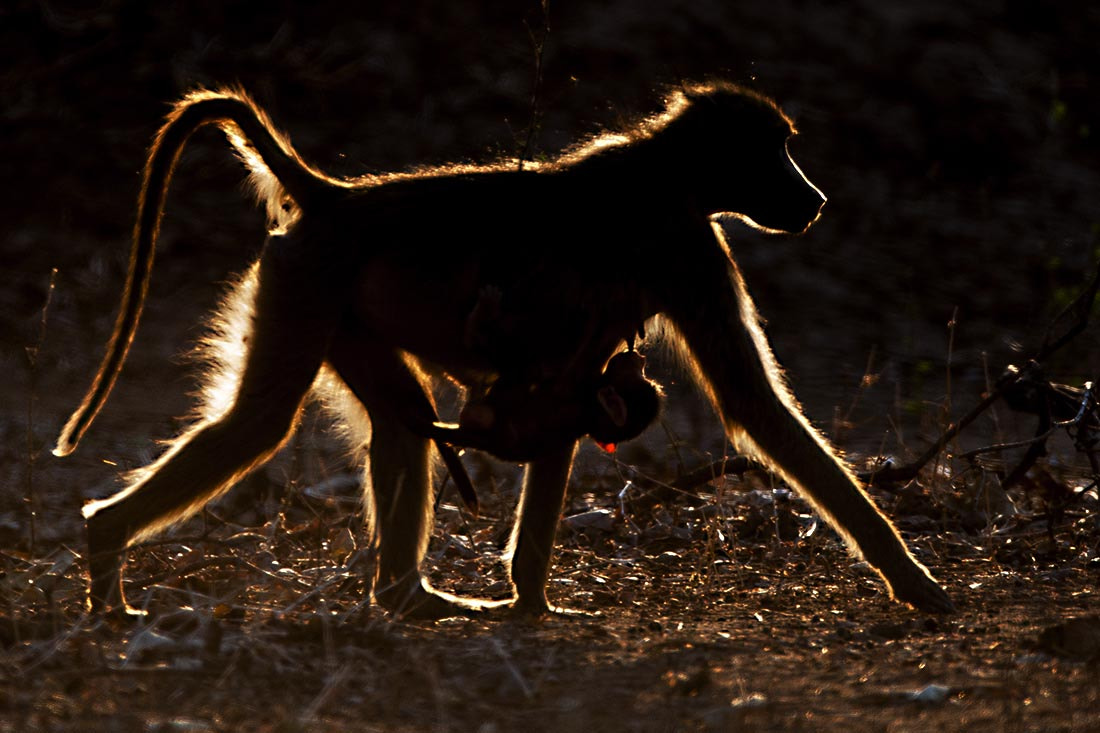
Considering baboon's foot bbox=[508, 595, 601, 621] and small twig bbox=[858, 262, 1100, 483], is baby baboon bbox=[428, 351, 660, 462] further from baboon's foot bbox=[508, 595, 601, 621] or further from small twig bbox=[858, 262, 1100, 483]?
small twig bbox=[858, 262, 1100, 483]

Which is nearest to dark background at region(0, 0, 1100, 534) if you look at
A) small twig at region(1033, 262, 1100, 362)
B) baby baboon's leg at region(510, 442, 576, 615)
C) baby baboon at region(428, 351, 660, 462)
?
small twig at region(1033, 262, 1100, 362)

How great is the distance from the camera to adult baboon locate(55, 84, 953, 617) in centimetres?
363

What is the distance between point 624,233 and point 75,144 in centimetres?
685

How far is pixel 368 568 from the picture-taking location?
149 inches

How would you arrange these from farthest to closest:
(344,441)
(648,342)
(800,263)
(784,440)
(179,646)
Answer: (800,263)
(344,441)
(648,342)
(784,440)
(179,646)

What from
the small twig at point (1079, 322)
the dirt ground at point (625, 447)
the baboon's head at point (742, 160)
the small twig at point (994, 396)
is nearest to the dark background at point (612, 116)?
the dirt ground at point (625, 447)

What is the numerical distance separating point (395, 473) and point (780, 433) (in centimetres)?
107

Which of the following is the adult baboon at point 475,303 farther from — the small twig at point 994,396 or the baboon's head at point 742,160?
the small twig at point 994,396

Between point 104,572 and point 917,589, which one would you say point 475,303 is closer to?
point 104,572

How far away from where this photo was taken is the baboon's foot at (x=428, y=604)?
3.91 meters

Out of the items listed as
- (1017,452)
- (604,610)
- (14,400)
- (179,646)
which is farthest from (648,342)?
(14,400)

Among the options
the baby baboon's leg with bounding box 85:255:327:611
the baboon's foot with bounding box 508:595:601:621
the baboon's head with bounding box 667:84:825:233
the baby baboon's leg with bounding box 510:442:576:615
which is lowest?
the baboon's foot with bounding box 508:595:601:621

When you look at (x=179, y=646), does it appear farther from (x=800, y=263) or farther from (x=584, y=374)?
(x=800, y=263)

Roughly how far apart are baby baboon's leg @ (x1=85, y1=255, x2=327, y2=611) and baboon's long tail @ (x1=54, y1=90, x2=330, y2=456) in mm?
253
